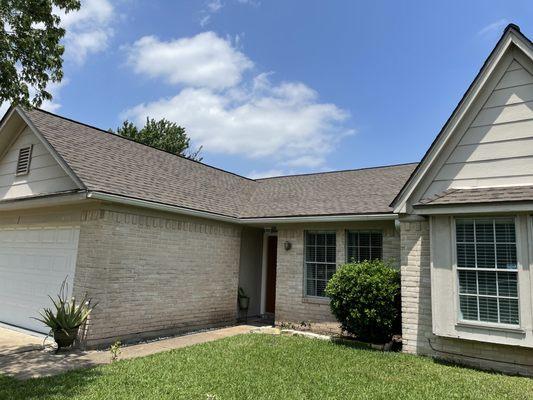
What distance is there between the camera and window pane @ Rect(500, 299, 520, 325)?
6590mm

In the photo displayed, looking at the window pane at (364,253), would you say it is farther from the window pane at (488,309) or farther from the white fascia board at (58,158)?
the white fascia board at (58,158)

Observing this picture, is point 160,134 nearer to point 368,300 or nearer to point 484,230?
point 368,300

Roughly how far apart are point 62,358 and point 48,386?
81.1 inches

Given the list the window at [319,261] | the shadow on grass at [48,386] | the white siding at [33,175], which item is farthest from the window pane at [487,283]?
the white siding at [33,175]

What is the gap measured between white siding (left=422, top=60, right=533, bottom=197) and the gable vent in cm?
1119

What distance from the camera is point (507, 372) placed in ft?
22.2

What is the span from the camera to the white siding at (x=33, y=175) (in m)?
9.80

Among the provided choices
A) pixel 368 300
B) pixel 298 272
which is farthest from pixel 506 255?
pixel 298 272

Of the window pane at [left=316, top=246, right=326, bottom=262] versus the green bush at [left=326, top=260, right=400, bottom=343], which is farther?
the window pane at [left=316, top=246, right=326, bottom=262]

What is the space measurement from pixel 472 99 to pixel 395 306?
4.68 m

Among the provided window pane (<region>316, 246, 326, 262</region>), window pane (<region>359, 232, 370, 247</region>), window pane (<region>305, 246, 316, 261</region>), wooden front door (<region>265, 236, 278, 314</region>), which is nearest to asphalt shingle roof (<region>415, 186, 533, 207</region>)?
window pane (<region>359, 232, 370, 247</region>)

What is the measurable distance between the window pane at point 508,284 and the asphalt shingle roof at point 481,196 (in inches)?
53.6

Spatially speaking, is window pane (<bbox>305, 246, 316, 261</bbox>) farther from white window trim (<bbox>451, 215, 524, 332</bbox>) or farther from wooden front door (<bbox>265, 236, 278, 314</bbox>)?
white window trim (<bbox>451, 215, 524, 332</bbox>)

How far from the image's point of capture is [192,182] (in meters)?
12.6
